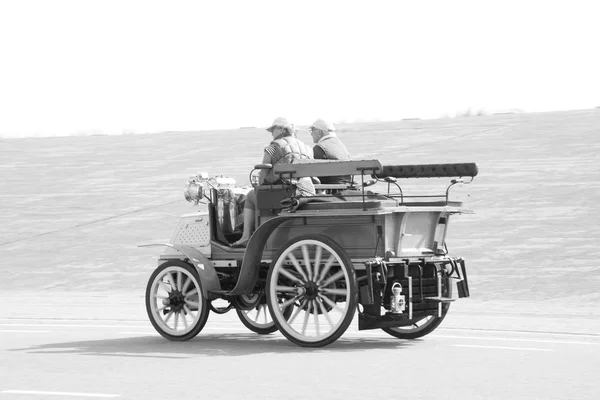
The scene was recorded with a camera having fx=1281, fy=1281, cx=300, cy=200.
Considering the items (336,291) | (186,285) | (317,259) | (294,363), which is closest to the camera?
(294,363)

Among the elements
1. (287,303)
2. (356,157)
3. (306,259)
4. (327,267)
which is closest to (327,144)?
(306,259)

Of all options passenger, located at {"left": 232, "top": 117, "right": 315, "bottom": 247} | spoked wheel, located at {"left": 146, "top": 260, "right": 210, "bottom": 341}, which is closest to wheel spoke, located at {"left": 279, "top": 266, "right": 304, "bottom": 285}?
passenger, located at {"left": 232, "top": 117, "right": 315, "bottom": 247}

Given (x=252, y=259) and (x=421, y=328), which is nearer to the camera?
(x=252, y=259)

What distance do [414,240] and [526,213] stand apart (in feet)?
44.7

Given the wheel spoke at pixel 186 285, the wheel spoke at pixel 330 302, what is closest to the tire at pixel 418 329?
the wheel spoke at pixel 330 302

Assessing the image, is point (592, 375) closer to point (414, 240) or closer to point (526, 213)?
point (414, 240)

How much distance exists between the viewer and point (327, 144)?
13.9 metres

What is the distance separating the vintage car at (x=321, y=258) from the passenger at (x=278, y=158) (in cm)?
14

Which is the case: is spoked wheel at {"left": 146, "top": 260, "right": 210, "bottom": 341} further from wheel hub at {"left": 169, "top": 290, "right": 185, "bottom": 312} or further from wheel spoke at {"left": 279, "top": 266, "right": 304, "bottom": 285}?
wheel spoke at {"left": 279, "top": 266, "right": 304, "bottom": 285}

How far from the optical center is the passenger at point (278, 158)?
1353cm

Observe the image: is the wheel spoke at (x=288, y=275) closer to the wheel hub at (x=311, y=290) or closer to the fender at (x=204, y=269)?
the wheel hub at (x=311, y=290)

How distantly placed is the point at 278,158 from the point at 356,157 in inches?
899

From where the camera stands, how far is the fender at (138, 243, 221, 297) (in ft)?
44.9

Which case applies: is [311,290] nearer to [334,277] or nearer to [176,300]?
[334,277]
